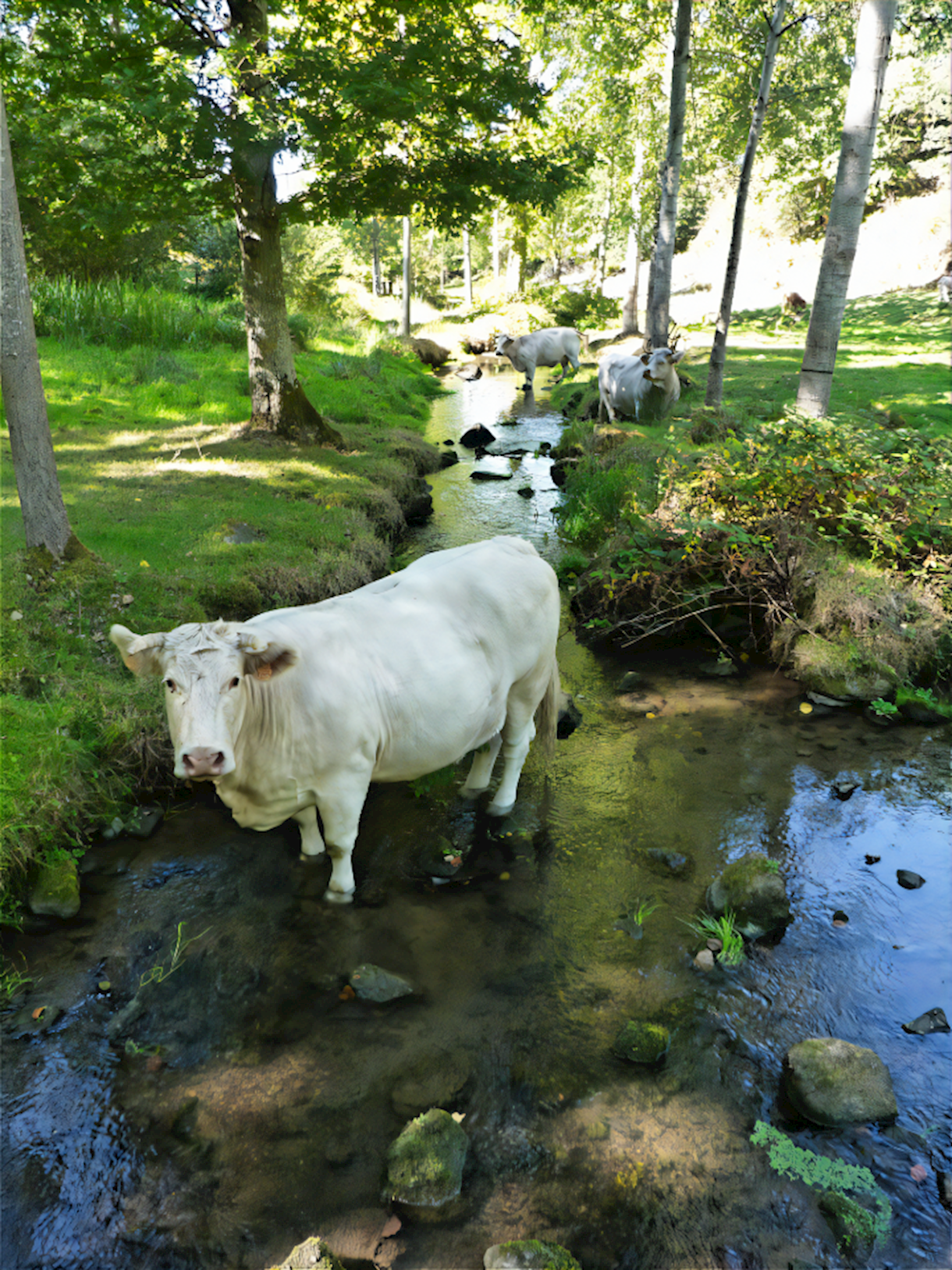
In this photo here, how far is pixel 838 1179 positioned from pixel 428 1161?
73.8 inches

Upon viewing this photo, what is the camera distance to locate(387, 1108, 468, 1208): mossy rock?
3.29 m

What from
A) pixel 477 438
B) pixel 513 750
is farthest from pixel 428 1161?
pixel 477 438

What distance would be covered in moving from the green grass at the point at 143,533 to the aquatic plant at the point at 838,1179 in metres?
4.50

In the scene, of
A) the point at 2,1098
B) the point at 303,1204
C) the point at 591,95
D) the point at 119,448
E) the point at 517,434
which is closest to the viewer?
the point at 303,1204

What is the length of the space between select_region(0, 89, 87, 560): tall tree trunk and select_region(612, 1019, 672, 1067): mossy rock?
6171 mm

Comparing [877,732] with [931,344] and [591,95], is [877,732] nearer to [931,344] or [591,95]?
[931,344]

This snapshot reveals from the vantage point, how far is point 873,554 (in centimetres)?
784

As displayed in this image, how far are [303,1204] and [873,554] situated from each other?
7559 mm

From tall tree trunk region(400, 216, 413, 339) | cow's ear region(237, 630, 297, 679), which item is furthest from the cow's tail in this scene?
tall tree trunk region(400, 216, 413, 339)

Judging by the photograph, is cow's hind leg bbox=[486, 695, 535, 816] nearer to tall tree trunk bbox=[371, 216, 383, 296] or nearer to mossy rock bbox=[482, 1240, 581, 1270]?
mossy rock bbox=[482, 1240, 581, 1270]

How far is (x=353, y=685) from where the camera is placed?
4551 mm

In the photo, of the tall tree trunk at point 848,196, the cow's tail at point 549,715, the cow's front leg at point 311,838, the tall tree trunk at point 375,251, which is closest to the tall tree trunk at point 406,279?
the tall tree trunk at point 375,251

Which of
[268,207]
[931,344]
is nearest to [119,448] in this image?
[268,207]

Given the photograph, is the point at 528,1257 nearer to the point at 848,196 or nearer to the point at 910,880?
the point at 910,880
